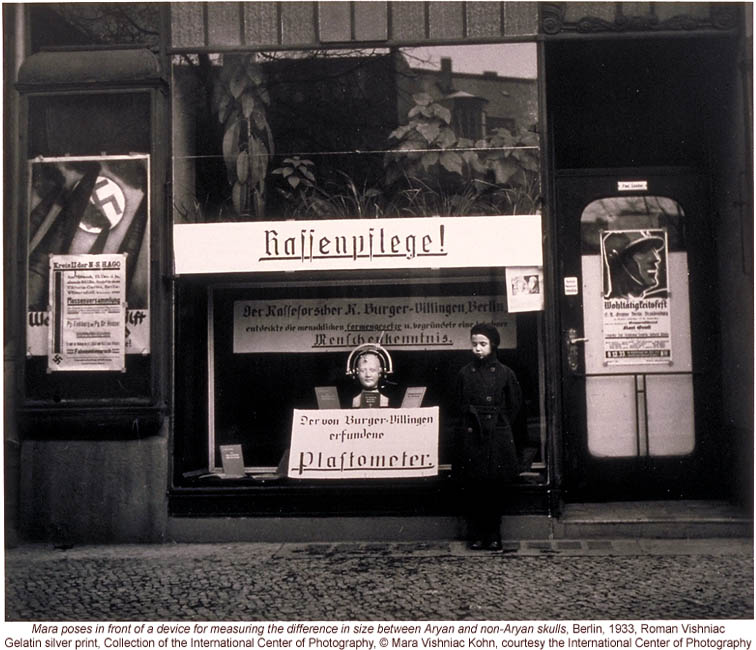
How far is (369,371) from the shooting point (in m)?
6.70

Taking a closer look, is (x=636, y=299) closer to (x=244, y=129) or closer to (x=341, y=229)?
(x=341, y=229)

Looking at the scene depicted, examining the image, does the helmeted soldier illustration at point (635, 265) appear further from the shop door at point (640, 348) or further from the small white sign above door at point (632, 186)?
the small white sign above door at point (632, 186)

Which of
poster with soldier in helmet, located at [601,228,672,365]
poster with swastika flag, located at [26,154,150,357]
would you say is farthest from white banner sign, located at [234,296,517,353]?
Result: poster with soldier in helmet, located at [601,228,672,365]

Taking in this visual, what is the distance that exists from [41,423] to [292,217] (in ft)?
7.32

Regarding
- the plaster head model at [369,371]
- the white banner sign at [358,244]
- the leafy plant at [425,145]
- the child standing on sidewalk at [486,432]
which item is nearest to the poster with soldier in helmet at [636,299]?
the white banner sign at [358,244]

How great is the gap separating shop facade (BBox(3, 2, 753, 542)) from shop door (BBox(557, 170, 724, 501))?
0.63ft

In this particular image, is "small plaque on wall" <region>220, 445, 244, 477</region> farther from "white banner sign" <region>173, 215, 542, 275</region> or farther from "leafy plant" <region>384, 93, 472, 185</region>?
"leafy plant" <region>384, 93, 472, 185</region>

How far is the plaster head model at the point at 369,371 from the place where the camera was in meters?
6.68

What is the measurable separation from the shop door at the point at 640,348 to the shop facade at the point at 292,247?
0.19 m

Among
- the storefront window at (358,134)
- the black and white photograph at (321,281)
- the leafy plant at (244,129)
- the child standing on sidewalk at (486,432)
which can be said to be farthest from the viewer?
the leafy plant at (244,129)

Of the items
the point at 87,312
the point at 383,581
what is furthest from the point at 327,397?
the point at 87,312

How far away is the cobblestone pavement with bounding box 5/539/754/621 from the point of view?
496cm

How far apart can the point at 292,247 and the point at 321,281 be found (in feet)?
1.17
